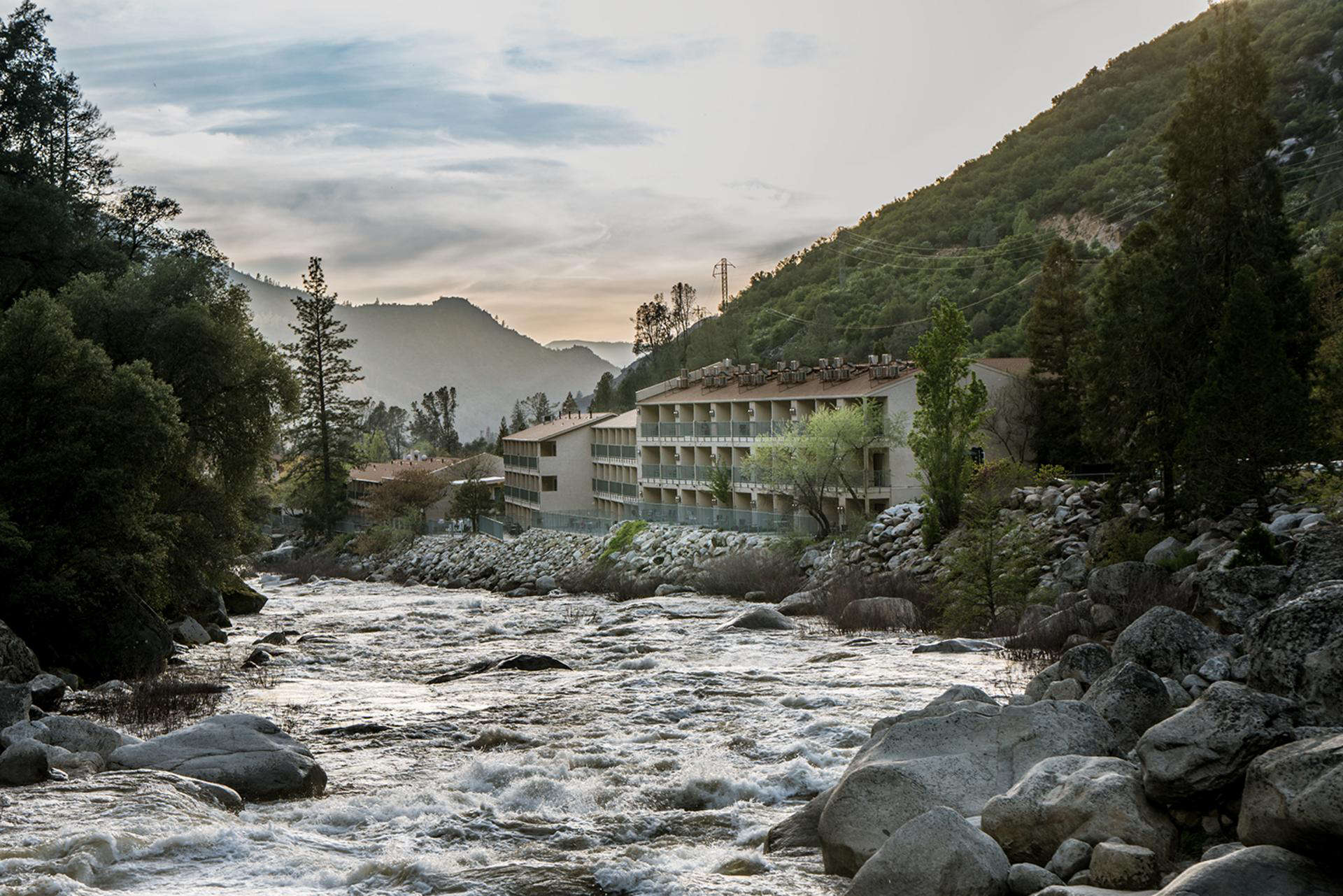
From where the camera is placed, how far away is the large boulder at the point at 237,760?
1390cm

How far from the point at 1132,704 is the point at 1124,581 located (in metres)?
12.1

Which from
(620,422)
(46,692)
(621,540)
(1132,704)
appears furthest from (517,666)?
(620,422)

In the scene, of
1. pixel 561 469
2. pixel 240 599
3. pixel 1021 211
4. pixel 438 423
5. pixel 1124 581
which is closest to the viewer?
pixel 1124 581

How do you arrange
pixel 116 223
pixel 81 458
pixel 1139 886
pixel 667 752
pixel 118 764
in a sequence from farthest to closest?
pixel 116 223 < pixel 81 458 < pixel 667 752 < pixel 118 764 < pixel 1139 886

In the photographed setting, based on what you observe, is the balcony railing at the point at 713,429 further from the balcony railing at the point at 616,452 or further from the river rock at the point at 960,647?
the river rock at the point at 960,647

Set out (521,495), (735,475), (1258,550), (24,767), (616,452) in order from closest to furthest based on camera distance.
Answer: (24,767) < (1258,550) < (735,475) < (616,452) < (521,495)

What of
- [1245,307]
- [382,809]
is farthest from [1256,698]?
[1245,307]

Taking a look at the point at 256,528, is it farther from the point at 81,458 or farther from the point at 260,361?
the point at 81,458

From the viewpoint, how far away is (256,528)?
1384 inches

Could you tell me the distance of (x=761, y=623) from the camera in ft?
100

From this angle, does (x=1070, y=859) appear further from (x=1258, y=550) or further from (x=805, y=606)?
(x=805, y=606)

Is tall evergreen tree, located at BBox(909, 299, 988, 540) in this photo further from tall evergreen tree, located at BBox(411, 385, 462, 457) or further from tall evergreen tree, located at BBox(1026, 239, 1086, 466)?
tall evergreen tree, located at BBox(411, 385, 462, 457)

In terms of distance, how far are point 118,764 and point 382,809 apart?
389 cm

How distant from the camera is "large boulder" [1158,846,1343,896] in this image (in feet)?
24.8
